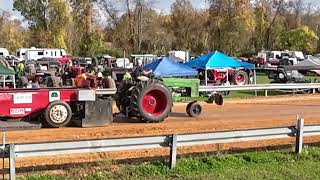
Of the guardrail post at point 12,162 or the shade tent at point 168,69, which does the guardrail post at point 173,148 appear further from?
the shade tent at point 168,69

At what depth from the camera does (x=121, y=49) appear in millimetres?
83625

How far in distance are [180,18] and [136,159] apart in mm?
81542

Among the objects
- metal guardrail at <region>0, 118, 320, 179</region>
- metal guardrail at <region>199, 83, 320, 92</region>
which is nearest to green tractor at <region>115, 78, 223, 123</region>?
metal guardrail at <region>0, 118, 320, 179</region>

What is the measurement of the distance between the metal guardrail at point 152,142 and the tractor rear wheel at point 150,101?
5.33 metres

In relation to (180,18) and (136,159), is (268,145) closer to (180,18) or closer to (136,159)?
(136,159)

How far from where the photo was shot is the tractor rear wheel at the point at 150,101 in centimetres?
1564

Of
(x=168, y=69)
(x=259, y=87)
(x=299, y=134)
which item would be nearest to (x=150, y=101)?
(x=299, y=134)

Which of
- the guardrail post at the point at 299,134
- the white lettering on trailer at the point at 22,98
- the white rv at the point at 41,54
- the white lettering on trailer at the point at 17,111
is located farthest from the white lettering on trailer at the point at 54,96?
the white rv at the point at 41,54

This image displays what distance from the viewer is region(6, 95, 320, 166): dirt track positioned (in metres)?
13.2

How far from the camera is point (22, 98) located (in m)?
14.1

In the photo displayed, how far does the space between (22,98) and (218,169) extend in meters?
6.14

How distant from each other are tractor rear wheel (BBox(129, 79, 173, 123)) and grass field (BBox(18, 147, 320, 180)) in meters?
5.04

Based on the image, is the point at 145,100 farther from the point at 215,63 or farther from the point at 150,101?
the point at 215,63

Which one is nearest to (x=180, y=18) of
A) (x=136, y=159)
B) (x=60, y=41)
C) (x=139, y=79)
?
(x=60, y=41)
